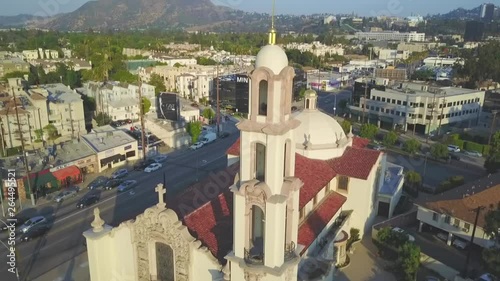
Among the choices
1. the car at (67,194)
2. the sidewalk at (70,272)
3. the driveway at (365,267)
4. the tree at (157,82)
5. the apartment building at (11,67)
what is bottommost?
the sidewalk at (70,272)

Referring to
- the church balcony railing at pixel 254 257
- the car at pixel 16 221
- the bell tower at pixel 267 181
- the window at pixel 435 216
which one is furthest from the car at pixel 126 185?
the window at pixel 435 216

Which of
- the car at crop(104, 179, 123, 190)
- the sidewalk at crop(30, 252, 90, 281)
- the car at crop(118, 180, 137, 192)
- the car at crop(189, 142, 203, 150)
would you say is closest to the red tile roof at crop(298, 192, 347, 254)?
the sidewalk at crop(30, 252, 90, 281)

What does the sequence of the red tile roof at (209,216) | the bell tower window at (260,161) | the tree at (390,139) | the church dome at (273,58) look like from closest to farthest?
the church dome at (273,58) → the bell tower window at (260,161) → the red tile roof at (209,216) → the tree at (390,139)

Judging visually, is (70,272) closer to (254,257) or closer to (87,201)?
(87,201)

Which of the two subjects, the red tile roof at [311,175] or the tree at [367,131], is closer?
the red tile roof at [311,175]

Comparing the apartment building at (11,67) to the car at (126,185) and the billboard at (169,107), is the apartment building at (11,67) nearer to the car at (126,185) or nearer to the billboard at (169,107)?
the billboard at (169,107)

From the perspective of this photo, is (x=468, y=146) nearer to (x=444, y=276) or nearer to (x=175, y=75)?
(x=444, y=276)

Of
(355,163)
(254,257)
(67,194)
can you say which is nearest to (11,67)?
(67,194)
